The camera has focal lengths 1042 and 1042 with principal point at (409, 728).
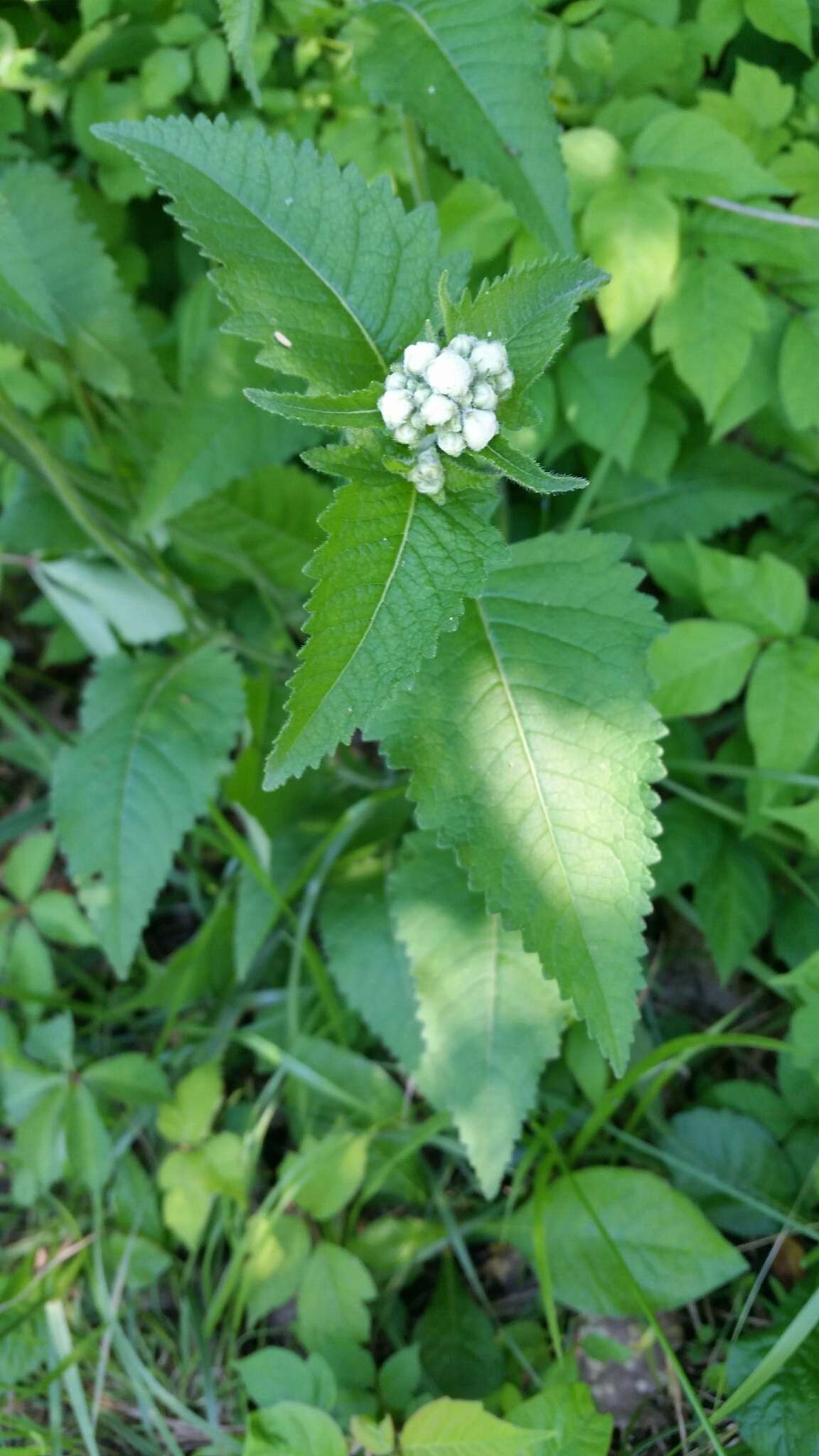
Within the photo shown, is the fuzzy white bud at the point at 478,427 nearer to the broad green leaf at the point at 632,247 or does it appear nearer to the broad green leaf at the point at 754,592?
the broad green leaf at the point at 632,247

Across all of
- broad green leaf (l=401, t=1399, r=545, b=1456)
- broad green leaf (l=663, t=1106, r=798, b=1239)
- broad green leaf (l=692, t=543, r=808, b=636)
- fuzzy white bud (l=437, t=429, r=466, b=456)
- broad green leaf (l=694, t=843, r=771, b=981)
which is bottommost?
broad green leaf (l=663, t=1106, r=798, b=1239)

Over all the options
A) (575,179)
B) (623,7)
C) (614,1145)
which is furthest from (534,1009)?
(623,7)

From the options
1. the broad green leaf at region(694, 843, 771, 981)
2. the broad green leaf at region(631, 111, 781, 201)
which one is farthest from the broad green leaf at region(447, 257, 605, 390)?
the broad green leaf at region(694, 843, 771, 981)

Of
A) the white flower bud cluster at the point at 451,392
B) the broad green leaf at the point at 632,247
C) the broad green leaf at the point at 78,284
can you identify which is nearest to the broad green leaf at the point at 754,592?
the broad green leaf at the point at 632,247

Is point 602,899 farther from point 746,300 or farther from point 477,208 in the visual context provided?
point 477,208

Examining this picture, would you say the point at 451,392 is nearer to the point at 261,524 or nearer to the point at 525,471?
the point at 525,471

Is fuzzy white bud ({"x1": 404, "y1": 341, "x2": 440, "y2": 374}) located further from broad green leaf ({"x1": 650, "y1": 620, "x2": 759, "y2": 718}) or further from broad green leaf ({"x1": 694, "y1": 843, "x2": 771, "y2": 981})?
broad green leaf ({"x1": 694, "y1": 843, "x2": 771, "y2": 981})
